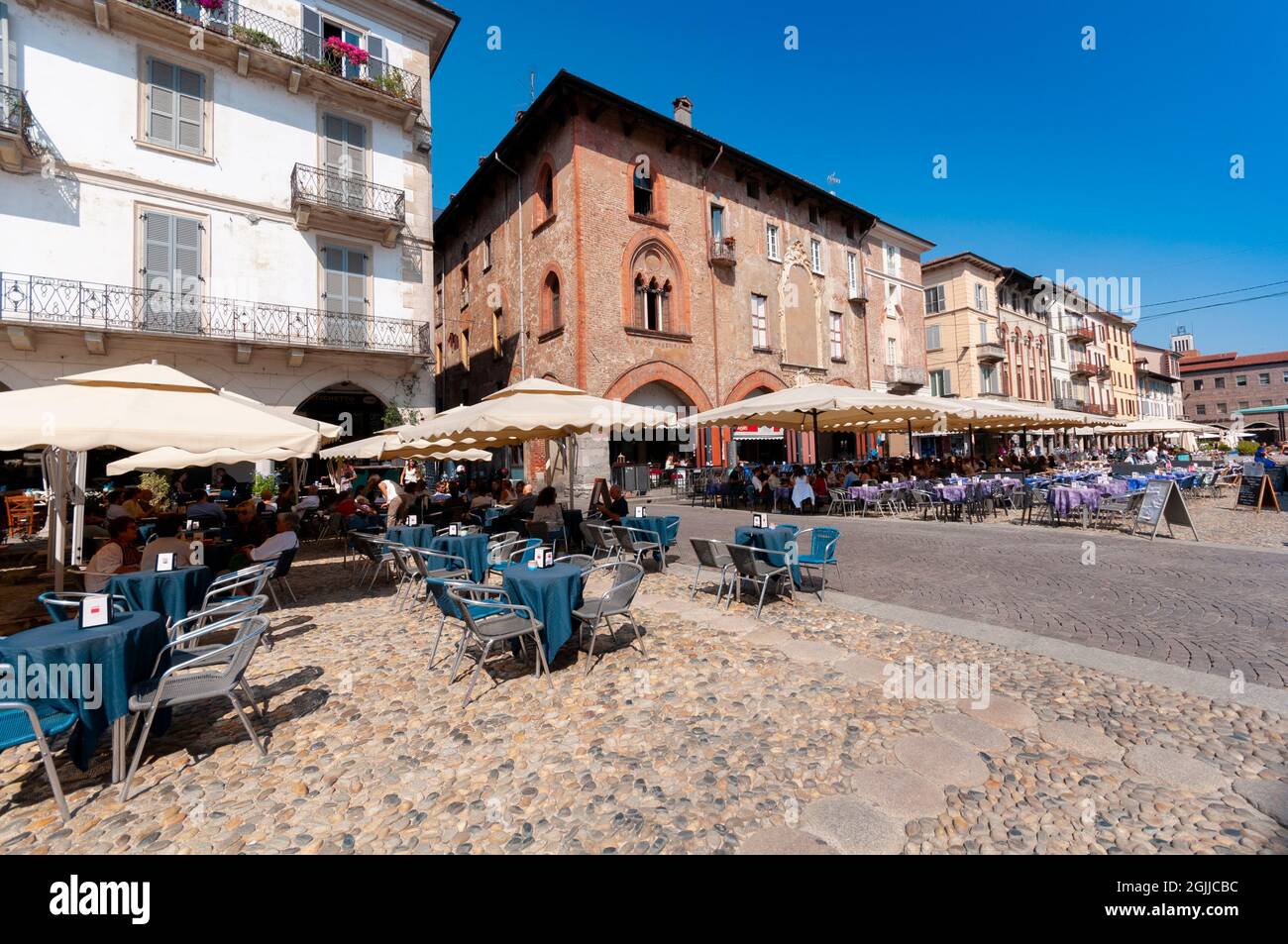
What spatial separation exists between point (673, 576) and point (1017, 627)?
4118mm

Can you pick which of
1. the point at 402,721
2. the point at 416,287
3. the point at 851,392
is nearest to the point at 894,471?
the point at 851,392

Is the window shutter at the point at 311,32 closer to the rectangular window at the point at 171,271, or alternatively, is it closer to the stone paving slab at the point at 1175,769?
the rectangular window at the point at 171,271

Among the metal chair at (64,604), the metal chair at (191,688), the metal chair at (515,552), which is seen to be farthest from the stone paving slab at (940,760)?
the metal chair at (64,604)

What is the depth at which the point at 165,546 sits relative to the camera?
5219mm

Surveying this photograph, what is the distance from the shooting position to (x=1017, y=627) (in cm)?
517

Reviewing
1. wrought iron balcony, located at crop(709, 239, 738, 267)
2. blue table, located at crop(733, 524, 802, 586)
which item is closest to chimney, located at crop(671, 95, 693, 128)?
wrought iron balcony, located at crop(709, 239, 738, 267)

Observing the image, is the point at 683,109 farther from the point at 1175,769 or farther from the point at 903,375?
the point at 1175,769

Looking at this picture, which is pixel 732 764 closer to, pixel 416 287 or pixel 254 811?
pixel 254 811

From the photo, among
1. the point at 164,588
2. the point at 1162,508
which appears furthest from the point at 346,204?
the point at 1162,508

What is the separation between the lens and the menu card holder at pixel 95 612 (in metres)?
3.13

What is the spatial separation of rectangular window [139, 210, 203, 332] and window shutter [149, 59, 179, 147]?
1946 mm

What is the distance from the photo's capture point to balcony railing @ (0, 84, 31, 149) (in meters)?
11.3

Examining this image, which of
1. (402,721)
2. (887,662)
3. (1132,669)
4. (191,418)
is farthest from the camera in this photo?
(191,418)

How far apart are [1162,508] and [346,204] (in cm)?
1950
